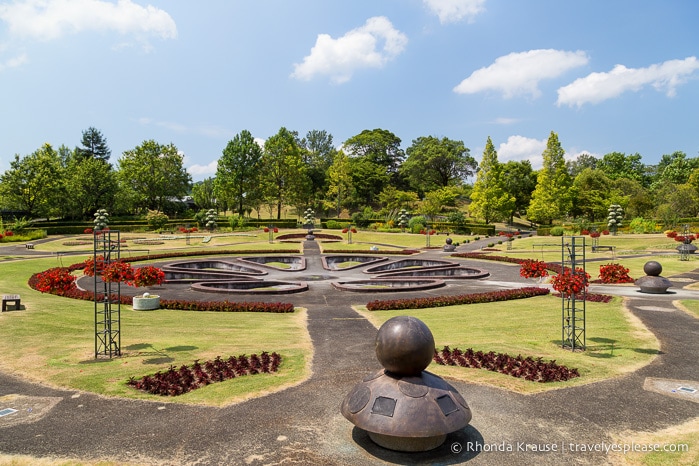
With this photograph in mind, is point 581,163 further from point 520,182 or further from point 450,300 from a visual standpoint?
point 450,300

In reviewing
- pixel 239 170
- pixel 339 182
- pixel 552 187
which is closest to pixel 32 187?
pixel 239 170

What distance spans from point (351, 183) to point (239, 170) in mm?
24848

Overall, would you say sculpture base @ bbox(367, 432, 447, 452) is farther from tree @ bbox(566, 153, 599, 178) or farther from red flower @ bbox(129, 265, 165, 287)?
tree @ bbox(566, 153, 599, 178)

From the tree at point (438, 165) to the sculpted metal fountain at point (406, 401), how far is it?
102014 millimetres

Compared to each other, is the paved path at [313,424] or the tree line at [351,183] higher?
the tree line at [351,183]

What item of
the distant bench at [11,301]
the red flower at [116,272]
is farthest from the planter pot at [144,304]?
the red flower at [116,272]

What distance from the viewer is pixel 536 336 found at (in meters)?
17.8

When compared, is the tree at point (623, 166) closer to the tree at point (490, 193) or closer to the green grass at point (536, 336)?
the tree at point (490, 193)

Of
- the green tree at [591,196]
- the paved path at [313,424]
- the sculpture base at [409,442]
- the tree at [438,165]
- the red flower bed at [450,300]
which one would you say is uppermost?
the tree at [438,165]

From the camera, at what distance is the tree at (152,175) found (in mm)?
93375

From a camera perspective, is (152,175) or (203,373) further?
(152,175)

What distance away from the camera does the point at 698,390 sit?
38.3ft

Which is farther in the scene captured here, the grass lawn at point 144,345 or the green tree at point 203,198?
the green tree at point 203,198

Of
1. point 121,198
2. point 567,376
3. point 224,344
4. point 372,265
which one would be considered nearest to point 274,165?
point 121,198
